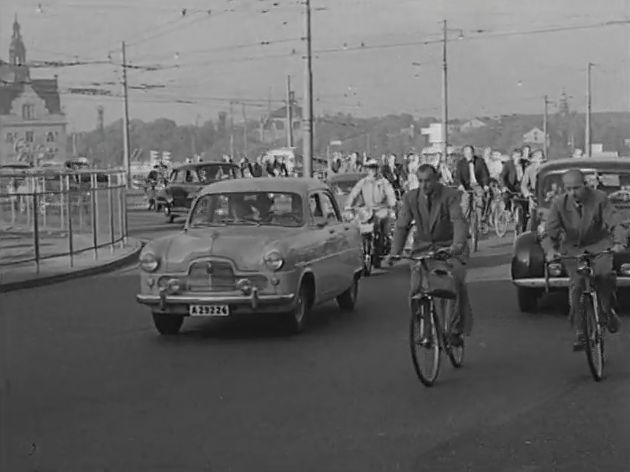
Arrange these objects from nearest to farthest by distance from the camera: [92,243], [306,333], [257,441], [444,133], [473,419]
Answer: [257,441]
[473,419]
[306,333]
[92,243]
[444,133]

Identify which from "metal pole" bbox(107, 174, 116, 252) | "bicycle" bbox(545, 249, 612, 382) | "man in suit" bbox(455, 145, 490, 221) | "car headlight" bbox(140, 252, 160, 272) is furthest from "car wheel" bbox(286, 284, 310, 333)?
"metal pole" bbox(107, 174, 116, 252)

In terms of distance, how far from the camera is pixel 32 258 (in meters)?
20.1

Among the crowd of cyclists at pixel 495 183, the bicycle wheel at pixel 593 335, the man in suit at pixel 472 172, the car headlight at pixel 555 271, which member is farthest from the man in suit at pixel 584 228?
the man in suit at pixel 472 172

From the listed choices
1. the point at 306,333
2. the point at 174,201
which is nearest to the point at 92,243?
the point at 306,333

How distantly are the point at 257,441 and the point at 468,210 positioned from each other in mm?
16331

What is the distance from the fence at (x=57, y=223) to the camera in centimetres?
2014

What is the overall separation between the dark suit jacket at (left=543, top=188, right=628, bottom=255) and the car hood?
2994mm

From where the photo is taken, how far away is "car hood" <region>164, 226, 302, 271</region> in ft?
37.9

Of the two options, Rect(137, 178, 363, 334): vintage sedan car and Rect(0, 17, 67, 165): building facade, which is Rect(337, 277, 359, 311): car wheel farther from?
Rect(0, 17, 67, 165): building facade

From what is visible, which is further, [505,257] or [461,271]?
[505,257]

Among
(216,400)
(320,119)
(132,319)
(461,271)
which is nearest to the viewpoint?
(216,400)

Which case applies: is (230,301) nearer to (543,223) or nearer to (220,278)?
(220,278)

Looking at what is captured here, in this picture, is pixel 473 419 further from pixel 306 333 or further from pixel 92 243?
pixel 92 243

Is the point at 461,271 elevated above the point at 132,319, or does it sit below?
above
